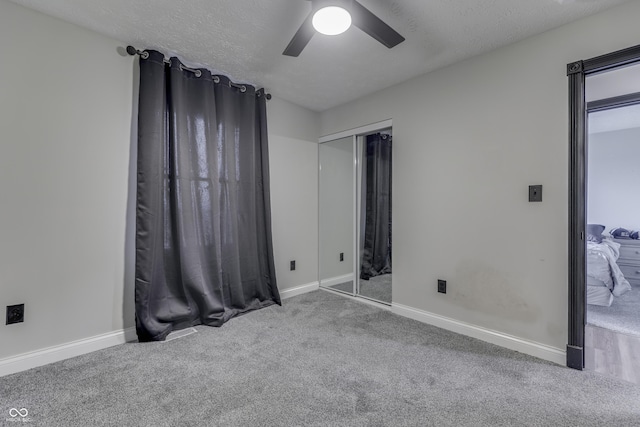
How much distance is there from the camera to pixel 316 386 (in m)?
1.65

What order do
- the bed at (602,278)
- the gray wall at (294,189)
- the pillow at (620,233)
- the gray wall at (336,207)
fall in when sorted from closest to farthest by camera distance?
the bed at (602,278), the gray wall at (294,189), the gray wall at (336,207), the pillow at (620,233)

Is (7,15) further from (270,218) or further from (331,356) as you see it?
(331,356)

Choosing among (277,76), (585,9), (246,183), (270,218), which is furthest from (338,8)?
(270,218)

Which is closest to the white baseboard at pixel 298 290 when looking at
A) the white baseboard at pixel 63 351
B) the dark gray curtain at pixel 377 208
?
the dark gray curtain at pixel 377 208

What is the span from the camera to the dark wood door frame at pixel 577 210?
1.83 meters

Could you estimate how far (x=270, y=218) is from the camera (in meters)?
3.04

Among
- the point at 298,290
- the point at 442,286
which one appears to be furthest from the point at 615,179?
the point at 298,290

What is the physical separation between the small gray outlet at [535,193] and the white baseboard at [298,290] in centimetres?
245

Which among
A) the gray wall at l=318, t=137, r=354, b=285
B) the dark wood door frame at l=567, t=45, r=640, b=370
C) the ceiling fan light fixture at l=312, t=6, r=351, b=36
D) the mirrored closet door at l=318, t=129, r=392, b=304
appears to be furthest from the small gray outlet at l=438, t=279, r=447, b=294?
the ceiling fan light fixture at l=312, t=6, r=351, b=36

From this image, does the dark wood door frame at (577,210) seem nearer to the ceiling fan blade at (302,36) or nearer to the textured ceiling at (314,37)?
the textured ceiling at (314,37)

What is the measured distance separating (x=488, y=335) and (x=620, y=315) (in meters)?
1.66

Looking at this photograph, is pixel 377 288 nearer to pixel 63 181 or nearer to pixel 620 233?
pixel 63 181

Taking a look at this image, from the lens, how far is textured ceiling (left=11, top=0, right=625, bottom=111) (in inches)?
68.7

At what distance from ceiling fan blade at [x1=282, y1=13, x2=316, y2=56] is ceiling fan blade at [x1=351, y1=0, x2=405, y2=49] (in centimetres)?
24
